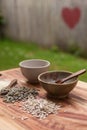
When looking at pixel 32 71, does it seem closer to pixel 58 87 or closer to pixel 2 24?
pixel 58 87

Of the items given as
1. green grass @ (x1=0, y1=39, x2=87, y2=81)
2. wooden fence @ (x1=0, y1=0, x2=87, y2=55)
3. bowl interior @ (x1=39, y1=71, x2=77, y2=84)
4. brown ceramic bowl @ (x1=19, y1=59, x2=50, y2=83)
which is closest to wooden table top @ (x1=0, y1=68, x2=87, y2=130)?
bowl interior @ (x1=39, y1=71, x2=77, y2=84)

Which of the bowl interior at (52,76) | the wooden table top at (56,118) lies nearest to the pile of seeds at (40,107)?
the wooden table top at (56,118)

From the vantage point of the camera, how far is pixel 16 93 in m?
1.56

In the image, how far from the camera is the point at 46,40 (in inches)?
227

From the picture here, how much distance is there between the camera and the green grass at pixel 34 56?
4.35 m

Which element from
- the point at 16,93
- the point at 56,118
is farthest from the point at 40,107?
the point at 16,93

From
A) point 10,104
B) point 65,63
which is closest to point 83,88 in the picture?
point 10,104

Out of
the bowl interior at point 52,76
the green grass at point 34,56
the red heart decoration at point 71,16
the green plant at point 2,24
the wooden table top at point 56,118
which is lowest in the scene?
the green grass at point 34,56

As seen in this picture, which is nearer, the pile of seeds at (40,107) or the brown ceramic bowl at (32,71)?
the pile of seeds at (40,107)

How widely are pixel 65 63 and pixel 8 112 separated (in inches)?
124

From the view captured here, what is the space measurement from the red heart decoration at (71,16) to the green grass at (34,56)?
0.55 meters

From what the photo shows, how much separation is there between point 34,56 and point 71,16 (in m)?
0.97

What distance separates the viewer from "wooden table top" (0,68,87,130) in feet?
4.04

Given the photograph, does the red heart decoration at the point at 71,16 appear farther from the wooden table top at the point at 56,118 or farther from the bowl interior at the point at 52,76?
the wooden table top at the point at 56,118
